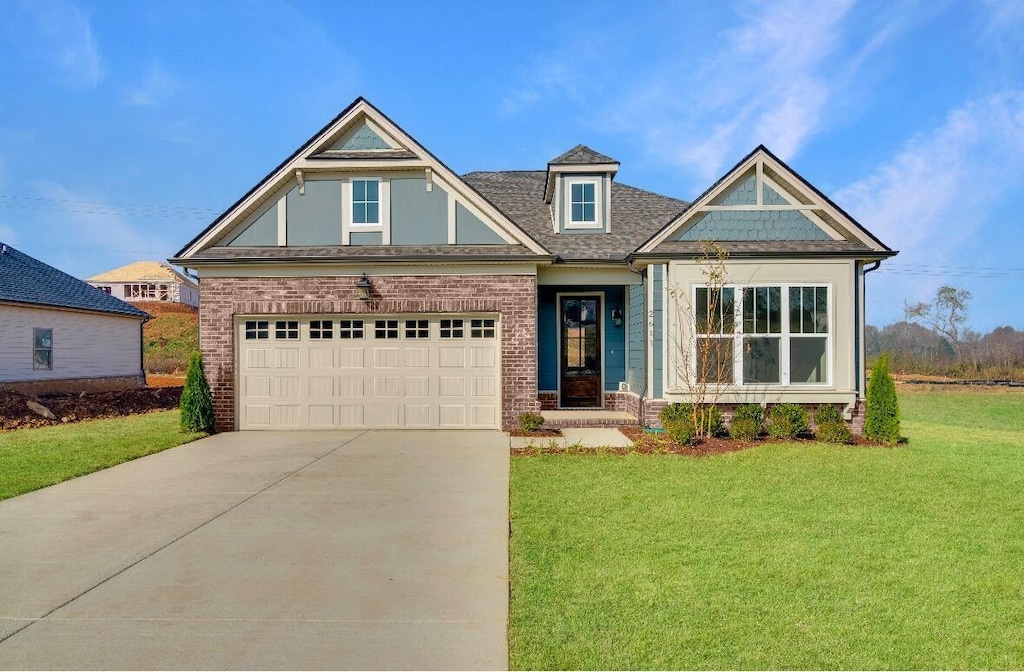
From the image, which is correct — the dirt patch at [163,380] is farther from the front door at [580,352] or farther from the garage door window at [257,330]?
the front door at [580,352]

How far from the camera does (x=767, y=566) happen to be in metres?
4.59

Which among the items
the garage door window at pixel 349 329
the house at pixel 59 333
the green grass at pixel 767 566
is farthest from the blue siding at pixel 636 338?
the house at pixel 59 333

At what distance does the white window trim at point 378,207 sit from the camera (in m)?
12.2

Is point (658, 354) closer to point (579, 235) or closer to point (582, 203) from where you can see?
point (579, 235)

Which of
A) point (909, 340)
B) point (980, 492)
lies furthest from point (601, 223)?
point (909, 340)

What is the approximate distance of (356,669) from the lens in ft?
10.7

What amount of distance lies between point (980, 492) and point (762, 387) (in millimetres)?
4364

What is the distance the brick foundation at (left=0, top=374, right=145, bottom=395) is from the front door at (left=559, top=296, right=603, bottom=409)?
654 inches

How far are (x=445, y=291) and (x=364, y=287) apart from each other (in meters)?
1.56

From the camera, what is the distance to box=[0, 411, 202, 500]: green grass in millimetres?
8099

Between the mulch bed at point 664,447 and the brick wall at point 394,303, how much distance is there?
7.05ft

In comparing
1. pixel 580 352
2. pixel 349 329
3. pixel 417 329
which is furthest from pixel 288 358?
pixel 580 352

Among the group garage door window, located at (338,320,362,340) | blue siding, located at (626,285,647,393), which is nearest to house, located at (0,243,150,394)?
garage door window, located at (338,320,362,340)

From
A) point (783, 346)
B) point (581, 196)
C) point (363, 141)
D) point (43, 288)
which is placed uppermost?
point (363, 141)
